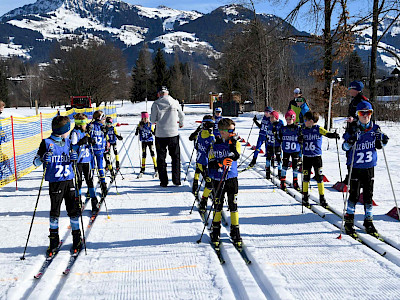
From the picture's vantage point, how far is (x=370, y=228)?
205 inches

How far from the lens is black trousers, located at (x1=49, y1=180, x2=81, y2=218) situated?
14.9ft

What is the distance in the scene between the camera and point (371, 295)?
3.54 meters

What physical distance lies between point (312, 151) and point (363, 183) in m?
1.40

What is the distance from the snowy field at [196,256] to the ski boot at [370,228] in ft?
0.40

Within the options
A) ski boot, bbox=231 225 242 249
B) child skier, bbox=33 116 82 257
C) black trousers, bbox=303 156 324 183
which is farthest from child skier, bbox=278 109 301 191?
child skier, bbox=33 116 82 257

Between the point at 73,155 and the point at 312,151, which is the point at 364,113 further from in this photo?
the point at 73,155

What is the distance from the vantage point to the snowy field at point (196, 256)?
12.1ft

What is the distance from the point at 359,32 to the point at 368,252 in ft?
43.1

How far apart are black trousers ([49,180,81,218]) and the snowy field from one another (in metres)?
0.58

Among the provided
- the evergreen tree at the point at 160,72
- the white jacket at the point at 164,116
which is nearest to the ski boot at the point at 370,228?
the white jacket at the point at 164,116

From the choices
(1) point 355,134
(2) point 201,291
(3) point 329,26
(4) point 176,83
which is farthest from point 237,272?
(4) point 176,83

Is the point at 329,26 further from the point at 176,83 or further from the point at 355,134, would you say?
the point at 176,83

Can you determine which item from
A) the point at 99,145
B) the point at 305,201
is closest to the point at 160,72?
the point at 99,145

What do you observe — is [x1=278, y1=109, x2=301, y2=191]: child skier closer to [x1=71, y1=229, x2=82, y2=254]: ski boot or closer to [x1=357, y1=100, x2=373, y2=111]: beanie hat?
[x1=357, y1=100, x2=373, y2=111]: beanie hat
